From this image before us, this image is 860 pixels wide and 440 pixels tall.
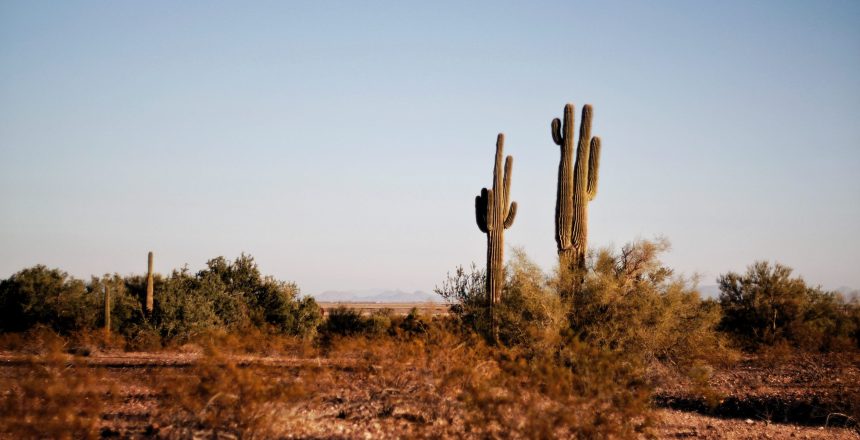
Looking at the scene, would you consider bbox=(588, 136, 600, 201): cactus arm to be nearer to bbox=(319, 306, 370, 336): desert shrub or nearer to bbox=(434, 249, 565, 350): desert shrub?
bbox=(434, 249, 565, 350): desert shrub

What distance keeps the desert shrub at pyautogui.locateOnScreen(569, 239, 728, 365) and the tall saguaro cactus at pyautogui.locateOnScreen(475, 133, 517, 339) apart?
8.33 feet

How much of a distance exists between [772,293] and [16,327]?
83.0 feet

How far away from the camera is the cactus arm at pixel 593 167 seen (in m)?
17.8

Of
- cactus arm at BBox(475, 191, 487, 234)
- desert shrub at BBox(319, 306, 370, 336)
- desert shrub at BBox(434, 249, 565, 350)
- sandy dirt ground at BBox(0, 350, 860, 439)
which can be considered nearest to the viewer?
sandy dirt ground at BBox(0, 350, 860, 439)

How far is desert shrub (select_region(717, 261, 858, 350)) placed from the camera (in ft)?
77.8

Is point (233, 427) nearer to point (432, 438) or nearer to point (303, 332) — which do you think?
point (432, 438)

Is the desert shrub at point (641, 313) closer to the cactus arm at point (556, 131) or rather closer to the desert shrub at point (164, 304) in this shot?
the cactus arm at point (556, 131)

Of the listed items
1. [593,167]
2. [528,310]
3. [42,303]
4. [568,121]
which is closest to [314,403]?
[528,310]

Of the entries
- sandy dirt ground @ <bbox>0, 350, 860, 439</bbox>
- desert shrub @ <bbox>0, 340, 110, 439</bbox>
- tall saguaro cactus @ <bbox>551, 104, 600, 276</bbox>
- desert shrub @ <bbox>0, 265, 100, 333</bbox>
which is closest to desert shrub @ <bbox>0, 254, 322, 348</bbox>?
desert shrub @ <bbox>0, 265, 100, 333</bbox>

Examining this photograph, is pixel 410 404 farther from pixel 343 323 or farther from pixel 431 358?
pixel 343 323

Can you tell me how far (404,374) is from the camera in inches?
379

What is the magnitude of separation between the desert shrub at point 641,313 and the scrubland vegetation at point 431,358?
39mm

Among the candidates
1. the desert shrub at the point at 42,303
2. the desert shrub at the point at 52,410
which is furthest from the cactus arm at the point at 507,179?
the desert shrub at the point at 42,303

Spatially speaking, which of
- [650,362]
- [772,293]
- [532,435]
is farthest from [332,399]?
[772,293]
